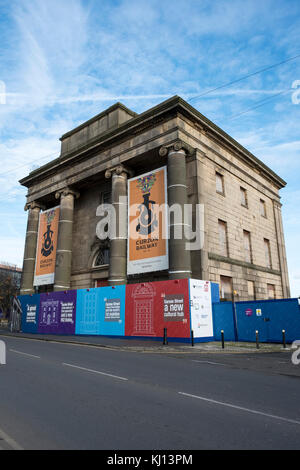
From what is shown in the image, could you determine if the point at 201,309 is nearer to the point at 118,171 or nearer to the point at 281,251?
the point at 118,171

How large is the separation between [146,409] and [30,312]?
28.3 metres

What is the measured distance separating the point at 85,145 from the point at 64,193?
5.39 metres

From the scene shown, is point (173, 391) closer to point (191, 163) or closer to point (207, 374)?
point (207, 374)

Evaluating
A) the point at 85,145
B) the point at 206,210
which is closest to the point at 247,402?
the point at 206,210

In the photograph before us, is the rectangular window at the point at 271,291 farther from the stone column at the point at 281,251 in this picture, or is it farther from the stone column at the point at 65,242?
the stone column at the point at 65,242

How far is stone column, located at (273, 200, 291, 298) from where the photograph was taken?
35.1m

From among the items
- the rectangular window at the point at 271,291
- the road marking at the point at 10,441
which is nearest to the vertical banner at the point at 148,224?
the rectangular window at the point at 271,291

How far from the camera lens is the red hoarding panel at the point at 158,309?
19438mm

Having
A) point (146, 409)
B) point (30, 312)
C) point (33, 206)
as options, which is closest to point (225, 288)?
point (30, 312)

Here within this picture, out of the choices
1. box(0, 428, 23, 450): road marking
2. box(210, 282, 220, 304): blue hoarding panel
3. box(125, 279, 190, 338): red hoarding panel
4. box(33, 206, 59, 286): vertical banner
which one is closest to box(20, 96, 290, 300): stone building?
box(33, 206, 59, 286): vertical banner

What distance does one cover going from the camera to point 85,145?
3250 cm

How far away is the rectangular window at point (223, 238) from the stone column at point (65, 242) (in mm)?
14629

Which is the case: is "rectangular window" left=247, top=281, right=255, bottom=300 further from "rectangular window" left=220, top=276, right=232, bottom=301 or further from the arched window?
the arched window

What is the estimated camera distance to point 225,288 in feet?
87.4
